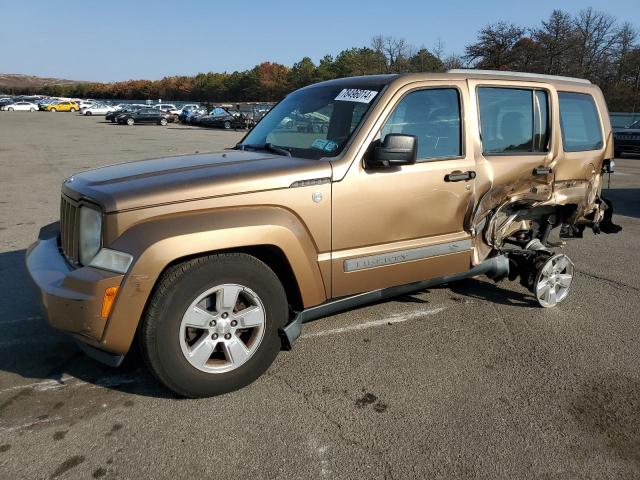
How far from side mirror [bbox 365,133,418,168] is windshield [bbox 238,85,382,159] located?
0.84 feet

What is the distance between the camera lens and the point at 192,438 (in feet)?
9.09

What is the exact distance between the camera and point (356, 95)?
3.78 metres

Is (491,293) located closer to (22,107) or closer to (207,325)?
(207,325)

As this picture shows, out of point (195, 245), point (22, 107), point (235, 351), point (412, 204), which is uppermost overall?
point (22, 107)

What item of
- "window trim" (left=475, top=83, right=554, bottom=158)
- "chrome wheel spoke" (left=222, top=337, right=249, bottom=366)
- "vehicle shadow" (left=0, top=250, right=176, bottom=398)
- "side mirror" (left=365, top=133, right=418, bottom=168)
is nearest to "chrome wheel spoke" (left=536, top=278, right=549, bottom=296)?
"window trim" (left=475, top=83, right=554, bottom=158)

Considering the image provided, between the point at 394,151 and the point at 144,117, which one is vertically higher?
the point at 144,117

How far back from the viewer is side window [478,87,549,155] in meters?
4.14

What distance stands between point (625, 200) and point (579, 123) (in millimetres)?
6874

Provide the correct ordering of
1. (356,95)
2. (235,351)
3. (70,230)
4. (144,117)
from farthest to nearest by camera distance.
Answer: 1. (144,117)
2. (356,95)
3. (70,230)
4. (235,351)

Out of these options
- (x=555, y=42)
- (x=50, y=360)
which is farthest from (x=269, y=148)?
(x=555, y=42)

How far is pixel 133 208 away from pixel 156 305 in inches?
21.7

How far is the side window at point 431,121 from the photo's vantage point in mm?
3699

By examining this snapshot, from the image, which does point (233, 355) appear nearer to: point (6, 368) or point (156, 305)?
point (156, 305)

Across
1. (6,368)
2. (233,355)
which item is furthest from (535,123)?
(6,368)
